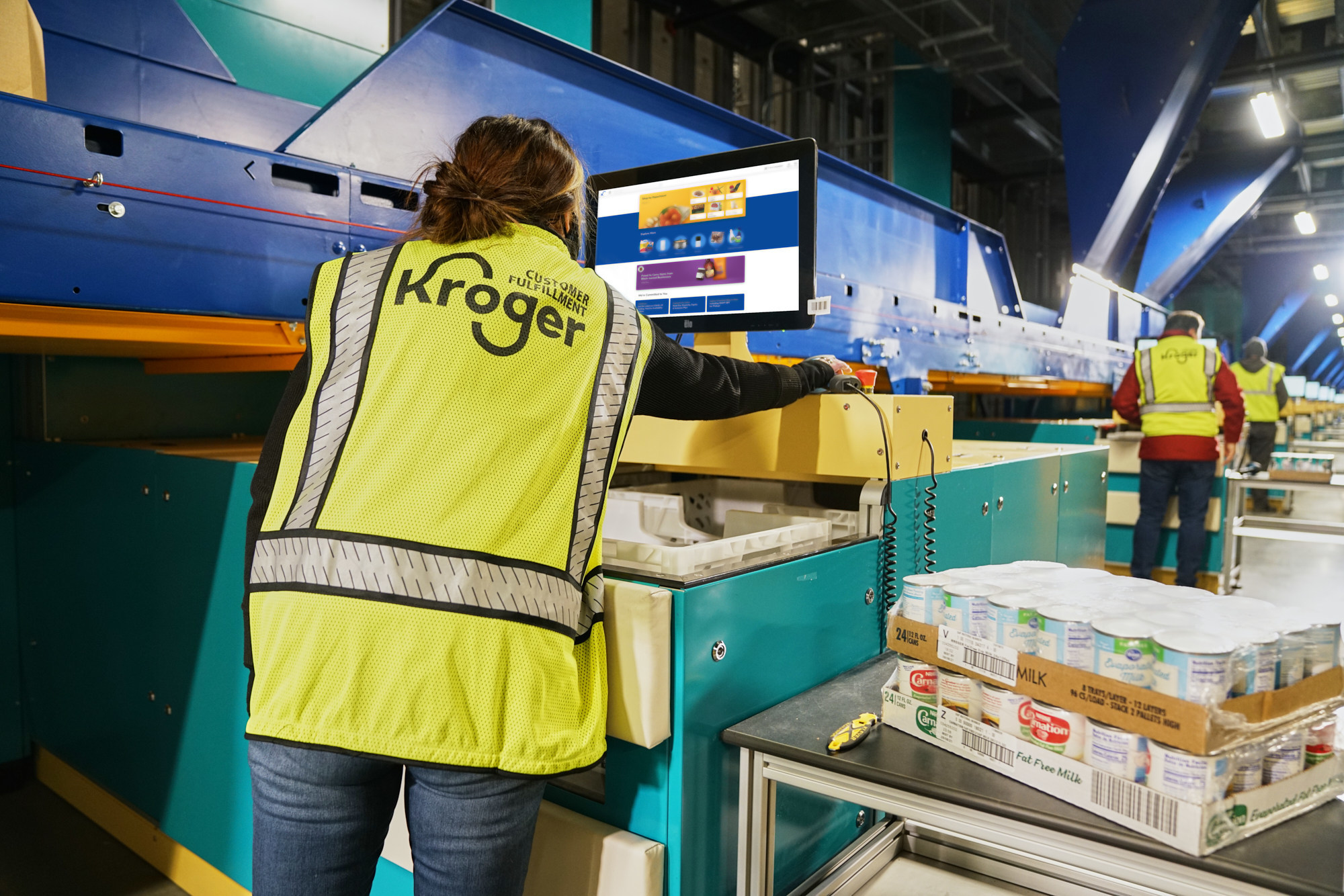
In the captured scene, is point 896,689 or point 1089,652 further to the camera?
point 896,689

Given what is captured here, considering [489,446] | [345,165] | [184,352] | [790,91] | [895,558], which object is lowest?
[895,558]

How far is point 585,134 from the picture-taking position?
2643 mm

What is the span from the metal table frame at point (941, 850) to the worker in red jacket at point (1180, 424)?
12.4 ft

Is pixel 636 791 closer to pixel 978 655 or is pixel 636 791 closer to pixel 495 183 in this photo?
pixel 978 655

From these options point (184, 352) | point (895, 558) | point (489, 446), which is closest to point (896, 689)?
point (895, 558)

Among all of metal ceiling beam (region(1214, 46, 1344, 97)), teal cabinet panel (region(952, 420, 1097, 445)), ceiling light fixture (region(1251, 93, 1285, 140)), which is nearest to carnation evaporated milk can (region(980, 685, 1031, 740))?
teal cabinet panel (region(952, 420, 1097, 445))

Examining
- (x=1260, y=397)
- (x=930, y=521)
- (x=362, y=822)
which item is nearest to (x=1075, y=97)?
(x=1260, y=397)

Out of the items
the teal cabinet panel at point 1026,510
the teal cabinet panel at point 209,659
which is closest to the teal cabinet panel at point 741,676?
the teal cabinet panel at point 1026,510

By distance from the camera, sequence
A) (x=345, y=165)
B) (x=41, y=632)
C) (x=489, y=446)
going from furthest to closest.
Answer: (x=41, y=632), (x=345, y=165), (x=489, y=446)

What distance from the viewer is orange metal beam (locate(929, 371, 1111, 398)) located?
4848 mm

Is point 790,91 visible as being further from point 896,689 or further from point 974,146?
point 896,689

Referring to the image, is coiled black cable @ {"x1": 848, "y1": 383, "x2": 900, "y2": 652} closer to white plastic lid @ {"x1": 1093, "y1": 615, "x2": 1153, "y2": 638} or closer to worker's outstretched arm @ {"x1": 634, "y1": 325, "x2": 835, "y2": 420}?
worker's outstretched arm @ {"x1": 634, "y1": 325, "x2": 835, "y2": 420}

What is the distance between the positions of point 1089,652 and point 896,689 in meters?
0.33

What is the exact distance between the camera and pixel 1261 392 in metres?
7.72
